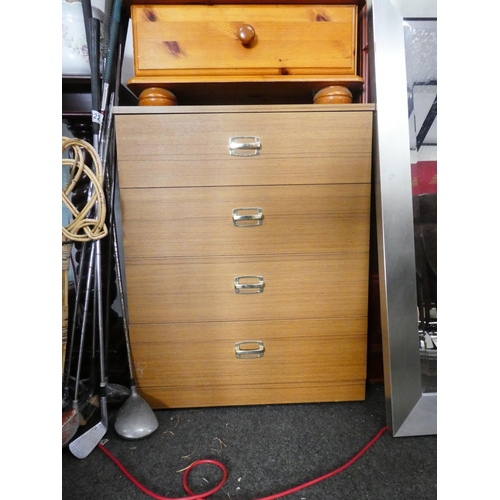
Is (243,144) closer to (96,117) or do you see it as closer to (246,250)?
(246,250)

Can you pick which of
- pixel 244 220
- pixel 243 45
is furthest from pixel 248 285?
pixel 243 45

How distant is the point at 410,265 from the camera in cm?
104

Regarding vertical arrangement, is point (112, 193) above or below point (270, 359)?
above

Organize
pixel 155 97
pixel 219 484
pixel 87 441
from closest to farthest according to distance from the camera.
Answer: pixel 219 484 < pixel 87 441 < pixel 155 97

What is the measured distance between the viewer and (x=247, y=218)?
105cm

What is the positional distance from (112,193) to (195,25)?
1.90ft

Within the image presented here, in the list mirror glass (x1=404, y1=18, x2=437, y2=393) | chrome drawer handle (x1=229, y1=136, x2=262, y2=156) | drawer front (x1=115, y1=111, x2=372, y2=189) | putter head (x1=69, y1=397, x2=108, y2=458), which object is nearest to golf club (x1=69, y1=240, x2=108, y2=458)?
putter head (x1=69, y1=397, x2=108, y2=458)

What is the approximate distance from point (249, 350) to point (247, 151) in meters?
0.64

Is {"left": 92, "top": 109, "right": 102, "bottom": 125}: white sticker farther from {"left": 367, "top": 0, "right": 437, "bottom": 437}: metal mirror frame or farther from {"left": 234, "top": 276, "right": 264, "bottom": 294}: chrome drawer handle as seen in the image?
{"left": 367, "top": 0, "right": 437, "bottom": 437}: metal mirror frame

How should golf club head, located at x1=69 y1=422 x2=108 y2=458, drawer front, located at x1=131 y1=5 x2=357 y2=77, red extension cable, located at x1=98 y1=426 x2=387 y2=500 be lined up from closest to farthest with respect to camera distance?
red extension cable, located at x1=98 y1=426 x2=387 y2=500
golf club head, located at x1=69 y1=422 x2=108 y2=458
drawer front, located at x1=131 y1=5 x2=357 y2=77

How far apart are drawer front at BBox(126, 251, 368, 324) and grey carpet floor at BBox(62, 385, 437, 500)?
1.08ft

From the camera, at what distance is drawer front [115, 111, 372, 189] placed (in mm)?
1012
